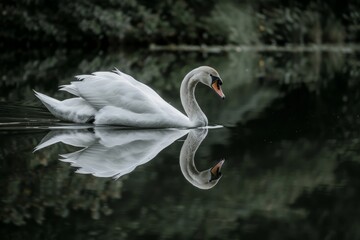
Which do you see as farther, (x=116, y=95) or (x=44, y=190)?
(x=116, y=95)

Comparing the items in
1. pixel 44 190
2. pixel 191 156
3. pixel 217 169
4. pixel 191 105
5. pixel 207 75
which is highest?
pixel 207 75

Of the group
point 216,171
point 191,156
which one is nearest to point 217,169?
point 216,171

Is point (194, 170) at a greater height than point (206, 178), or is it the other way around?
point (194, 170)

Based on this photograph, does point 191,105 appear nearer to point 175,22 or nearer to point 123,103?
point 123,103

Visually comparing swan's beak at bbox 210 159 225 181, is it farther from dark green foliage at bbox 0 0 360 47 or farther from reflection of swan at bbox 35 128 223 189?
dark green foliage at bbox 0 0 360 47

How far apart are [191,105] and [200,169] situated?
2.69 meters

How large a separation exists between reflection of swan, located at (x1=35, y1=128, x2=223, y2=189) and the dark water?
0.02m

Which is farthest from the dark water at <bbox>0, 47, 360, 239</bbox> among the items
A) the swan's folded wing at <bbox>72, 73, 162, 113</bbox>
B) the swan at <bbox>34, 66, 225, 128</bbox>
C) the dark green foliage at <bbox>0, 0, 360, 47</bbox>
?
the dark green foliage at <bbox>0, 0, 360, 47</bbox>

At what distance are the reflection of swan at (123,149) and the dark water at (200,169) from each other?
18 mm

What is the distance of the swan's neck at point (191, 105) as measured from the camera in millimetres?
10422

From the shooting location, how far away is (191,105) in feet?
34.3

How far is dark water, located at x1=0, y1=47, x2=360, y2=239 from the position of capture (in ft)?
18.8

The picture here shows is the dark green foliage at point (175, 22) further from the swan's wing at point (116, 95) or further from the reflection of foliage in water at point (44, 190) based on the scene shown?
the reflection of foliage in water at point (44, 190)

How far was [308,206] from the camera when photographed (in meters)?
6.48
